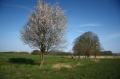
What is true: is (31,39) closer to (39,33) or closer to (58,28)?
(39,33)

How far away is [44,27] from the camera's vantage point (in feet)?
77.3

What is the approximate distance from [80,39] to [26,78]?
59701 millimetres

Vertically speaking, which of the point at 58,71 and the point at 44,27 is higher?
the point at 44,27

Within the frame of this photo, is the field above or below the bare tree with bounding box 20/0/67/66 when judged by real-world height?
below

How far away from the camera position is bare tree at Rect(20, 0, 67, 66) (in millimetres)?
23766

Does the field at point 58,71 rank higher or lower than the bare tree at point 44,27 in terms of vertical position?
lower

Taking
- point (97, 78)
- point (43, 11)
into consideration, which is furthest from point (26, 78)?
point (43, 11)

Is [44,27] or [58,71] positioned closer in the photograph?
[58,71]

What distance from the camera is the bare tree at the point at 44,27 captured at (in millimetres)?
23766

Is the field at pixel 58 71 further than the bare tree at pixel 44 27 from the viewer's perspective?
No

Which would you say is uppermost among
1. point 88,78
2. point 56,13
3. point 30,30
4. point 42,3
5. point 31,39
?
point 42,3

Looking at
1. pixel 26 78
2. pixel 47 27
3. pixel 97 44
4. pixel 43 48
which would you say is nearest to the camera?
pixel 26 78

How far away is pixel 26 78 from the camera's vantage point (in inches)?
456

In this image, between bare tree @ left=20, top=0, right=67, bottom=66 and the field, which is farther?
bare tree @ left=20, top=0, right=67, bottom=66
